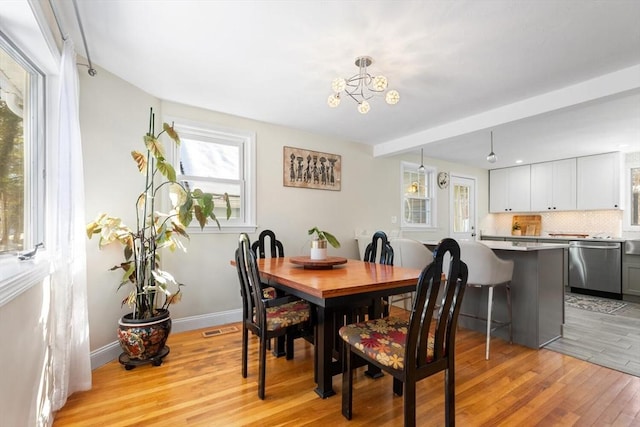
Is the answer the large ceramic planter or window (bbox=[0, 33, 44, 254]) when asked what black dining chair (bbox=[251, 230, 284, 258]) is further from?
window (bbox=[0, 33, 44, 254])

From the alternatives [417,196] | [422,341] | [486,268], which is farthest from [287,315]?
[417,196]

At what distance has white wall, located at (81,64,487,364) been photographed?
248 cm

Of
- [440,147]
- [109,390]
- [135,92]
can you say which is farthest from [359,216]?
[109,390]

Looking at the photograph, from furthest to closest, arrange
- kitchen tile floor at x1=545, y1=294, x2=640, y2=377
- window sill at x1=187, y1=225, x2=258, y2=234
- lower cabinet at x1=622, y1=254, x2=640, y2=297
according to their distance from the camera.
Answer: lower cabinet at x1=622, y1=254, x2=640, y2=297 → window sill at x1=187, y1=225, x2=258, y2=234 → kitchen tile floor at x1=545, y1=294, x2=640, y2=377

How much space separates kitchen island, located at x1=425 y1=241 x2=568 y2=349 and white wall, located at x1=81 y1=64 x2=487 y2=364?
204 centimetres

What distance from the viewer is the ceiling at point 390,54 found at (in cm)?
178

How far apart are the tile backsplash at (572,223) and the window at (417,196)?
6.08ft

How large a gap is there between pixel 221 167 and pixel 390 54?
7.20 ft

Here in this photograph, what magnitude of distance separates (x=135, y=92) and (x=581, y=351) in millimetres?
4627

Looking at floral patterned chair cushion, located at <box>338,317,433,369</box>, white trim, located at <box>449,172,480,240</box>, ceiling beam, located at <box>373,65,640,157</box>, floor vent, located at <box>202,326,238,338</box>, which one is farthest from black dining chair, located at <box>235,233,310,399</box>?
white trim, located at <box>449,172,480,240</box>

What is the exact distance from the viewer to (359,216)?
4.67 m

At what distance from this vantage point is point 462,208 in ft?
20.9

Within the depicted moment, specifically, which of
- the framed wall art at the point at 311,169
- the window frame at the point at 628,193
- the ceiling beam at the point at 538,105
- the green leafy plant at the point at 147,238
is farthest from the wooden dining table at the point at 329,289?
the window frame at the point at 628,193

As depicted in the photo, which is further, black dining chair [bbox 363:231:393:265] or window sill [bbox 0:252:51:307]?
black dining chair [bbox 363:231:393:265]
